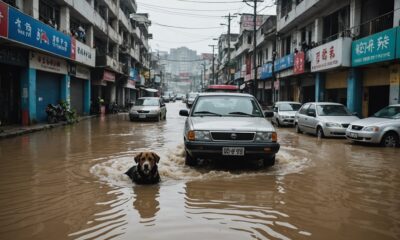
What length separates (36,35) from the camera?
17.5 m

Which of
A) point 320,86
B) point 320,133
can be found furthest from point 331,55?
point 320,133

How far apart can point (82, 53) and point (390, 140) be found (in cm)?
1926

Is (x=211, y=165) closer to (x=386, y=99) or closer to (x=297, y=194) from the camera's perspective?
(x=297, y=194)

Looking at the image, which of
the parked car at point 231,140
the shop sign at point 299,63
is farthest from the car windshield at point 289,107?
the parked car at point 231,140

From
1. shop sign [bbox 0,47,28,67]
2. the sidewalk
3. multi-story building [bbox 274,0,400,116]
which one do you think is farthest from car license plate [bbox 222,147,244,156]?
shop sign [bbox 0,47,28,67]

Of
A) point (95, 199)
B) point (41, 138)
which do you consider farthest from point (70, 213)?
point (41, 138)

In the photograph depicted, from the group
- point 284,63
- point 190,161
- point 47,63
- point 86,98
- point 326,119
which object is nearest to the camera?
point 190,161

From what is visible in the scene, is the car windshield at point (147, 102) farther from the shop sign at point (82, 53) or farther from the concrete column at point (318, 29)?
the concrete column at point (318, 29)

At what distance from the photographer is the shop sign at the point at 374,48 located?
16.4 m

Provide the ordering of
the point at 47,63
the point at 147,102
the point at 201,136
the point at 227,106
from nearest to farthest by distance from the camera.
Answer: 1. the point at 201,136
2. the point at 227,106
3. the point at 47,63
4. the point at 147,102

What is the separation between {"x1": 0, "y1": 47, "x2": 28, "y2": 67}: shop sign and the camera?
15944mm

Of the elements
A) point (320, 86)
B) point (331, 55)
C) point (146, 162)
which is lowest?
point (146, 162)

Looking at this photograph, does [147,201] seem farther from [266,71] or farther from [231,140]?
[266,71]

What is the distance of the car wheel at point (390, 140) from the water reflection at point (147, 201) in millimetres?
8811
